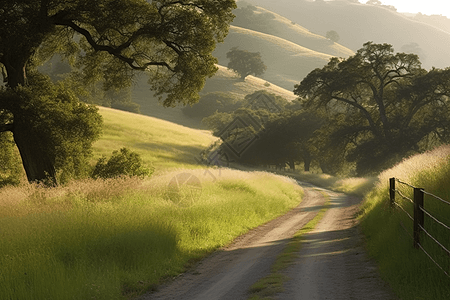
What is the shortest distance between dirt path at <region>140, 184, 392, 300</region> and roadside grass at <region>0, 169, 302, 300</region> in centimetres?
65

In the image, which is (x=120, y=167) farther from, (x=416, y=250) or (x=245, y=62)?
(x=245, y=62)

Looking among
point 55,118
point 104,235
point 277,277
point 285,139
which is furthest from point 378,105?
point 104,235

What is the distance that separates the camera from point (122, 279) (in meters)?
9.21

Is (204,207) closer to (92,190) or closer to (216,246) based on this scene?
(216,246)

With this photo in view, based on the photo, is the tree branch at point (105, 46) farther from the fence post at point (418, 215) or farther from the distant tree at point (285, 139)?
the distant tree at point (285, 139)

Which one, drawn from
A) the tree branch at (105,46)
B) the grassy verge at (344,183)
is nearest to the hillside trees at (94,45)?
the tree branch at (105,46)

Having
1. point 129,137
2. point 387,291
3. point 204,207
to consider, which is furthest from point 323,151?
point 387,291

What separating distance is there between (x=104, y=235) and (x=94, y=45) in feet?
33.8

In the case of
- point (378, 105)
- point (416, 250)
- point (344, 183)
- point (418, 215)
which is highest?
point (378, 105)

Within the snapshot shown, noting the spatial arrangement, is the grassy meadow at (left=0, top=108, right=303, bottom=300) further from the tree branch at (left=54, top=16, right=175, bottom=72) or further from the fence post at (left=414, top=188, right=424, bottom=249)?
the fence post at (left=414, top=188, right=424, bottom=249)

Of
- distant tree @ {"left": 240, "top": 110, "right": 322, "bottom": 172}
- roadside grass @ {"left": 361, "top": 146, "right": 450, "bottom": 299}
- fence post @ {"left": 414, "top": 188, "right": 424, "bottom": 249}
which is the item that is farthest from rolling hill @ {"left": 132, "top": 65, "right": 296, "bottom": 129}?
fence post @ {"left": 414, "top": 188, "right": 424, "bottom": 249}

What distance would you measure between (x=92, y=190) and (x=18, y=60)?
21.8ft

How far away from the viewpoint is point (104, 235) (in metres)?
10.7

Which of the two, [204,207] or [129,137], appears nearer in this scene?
[204,207]
